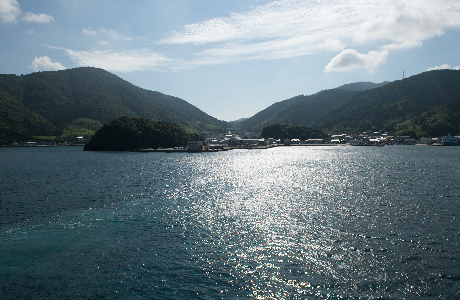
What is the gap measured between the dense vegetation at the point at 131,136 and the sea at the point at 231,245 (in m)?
103

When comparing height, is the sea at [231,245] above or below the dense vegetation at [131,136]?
below

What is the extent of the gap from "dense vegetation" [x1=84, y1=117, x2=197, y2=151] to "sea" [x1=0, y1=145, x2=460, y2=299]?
103284 millimetres

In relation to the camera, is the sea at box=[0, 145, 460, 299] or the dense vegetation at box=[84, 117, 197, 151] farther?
the dense vegetation at box=[84, 117, 197, 151]

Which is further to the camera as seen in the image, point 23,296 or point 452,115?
point 452,115

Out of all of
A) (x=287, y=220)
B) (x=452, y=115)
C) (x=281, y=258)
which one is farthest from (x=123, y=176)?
(x=452, y=115)

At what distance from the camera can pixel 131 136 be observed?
5610 inches

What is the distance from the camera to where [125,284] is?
1578 cm

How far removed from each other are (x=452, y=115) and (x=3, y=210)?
853 ft

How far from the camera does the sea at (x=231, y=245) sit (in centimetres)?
1538

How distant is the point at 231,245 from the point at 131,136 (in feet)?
438

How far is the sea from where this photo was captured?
15.4 m

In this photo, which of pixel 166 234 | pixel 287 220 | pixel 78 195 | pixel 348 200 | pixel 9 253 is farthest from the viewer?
pixel 78 195

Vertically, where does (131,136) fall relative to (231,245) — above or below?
above

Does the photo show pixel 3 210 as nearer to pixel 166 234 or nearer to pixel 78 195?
pixel 78 195
